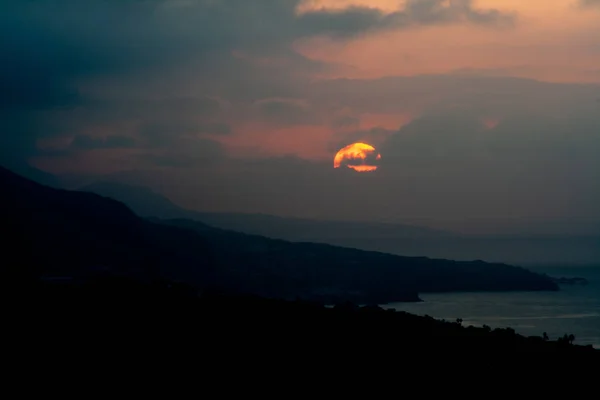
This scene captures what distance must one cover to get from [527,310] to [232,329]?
10653 cm

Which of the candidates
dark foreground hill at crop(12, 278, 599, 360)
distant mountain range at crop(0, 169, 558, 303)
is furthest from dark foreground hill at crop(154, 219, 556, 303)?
dark foreground hill at crop(12, 278, 599, 360)

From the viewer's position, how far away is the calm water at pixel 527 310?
100.0 meters

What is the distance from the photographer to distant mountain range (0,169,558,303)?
114938mm

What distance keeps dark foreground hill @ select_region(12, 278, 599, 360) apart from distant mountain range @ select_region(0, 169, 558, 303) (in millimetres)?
59902

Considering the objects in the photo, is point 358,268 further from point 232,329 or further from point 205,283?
point 232,329

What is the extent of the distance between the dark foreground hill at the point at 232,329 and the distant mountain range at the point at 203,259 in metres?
59.9

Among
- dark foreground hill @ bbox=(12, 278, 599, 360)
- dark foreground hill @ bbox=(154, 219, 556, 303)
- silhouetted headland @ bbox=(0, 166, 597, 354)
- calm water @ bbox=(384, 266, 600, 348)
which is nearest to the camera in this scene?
dark foreground hill @ bbox=(12, 278, 599, 360)

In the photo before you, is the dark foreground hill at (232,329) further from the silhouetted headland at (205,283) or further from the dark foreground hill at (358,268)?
the dark foreground hill at (358,268)

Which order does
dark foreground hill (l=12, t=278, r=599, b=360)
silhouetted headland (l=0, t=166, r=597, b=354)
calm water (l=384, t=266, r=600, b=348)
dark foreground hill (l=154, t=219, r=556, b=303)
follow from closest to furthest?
dark foreground hill (l=12, t=278, r=599, b=360), silhouetted headland (l=0, t=166, r=597, b=354), calm water (l=384, t=266, r=600, b=348), dark foreground hill (l=154, t=219, r=556, b=303)

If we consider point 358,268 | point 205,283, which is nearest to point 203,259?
point 205,283

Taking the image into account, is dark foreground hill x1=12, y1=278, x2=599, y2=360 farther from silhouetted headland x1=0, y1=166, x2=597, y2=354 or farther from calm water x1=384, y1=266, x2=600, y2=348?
calm water x1=384, y1=266, x2=600, y2=348

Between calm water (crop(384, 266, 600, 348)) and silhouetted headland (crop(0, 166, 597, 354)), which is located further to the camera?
calm water (crop(384, 266, 600, 348))

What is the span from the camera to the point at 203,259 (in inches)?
6048

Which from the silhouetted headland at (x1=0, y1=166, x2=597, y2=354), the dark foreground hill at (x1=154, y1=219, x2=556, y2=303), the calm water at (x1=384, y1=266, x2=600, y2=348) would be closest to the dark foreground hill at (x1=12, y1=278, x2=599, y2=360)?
the silhouetted headland at (x1=0, y1=166, x2=597, y2=354)
